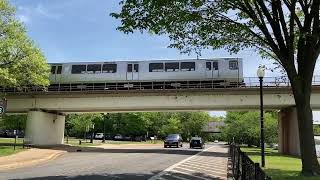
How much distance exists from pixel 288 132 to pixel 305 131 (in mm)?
32365

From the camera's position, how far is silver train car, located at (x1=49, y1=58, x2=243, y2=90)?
1900 inches

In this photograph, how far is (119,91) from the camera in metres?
49.2

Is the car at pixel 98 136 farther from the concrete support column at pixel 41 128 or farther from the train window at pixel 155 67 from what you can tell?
the train window at pixel 155 67

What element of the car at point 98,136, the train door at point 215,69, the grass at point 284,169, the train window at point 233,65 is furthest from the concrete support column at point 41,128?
the car at point 98,136

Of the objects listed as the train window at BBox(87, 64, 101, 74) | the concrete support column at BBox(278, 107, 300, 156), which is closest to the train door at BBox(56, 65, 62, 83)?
the train window at BBox(87, 64, 101, 74)

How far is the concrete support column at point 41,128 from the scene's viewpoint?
165ft

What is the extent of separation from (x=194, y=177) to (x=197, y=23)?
600 centimetres

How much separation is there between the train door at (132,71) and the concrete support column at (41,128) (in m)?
10.2

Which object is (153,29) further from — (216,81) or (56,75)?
(56,75)

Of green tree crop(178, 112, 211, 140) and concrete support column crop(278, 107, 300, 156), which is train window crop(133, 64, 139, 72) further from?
green tree crop(178, 112, 211, 140)

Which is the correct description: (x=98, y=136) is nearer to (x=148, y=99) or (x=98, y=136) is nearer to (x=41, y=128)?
(x=41, y=128)

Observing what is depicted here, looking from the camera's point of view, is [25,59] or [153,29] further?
[25,59]

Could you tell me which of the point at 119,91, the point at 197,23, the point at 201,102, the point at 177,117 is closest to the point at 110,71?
the point at 119,91

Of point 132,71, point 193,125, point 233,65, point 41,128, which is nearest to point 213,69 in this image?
point 233,65
